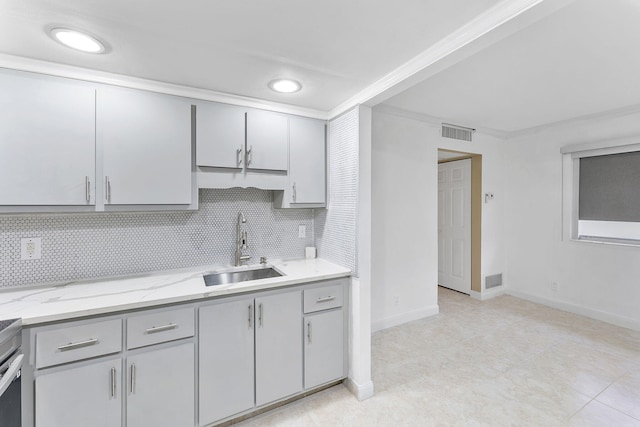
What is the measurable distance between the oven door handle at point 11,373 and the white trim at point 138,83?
155cm

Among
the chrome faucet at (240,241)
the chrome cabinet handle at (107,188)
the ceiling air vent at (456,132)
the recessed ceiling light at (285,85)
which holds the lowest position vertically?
the chrome faucet at (240,241)

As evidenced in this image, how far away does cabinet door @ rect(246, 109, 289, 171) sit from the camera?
86.1 inches

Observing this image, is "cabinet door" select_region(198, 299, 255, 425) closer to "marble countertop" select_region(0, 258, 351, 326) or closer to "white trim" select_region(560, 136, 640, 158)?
"marble countertop" select_region(0, 258, 351, 326)

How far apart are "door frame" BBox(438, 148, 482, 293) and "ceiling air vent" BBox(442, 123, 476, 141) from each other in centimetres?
30

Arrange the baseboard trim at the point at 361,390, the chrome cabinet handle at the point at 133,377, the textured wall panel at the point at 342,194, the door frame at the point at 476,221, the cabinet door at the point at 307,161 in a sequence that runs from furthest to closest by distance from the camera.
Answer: the door frame at the point at 476,221 < the cabinet door at the point at 307,161 < the textured wall panel at the point at 342,194 < the baseboard trim at the point at 361,390 < the chrome cabinet handle at the point at 133,377

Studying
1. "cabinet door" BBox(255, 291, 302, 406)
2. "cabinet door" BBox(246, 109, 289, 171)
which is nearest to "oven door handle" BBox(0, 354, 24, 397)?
"cabinet door" BBox(255, 291, 302, 406)

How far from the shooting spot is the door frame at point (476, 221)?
411cm

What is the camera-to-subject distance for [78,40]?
1.44 m

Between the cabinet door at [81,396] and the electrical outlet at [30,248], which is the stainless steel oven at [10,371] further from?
the electrical outlet at [30,248]

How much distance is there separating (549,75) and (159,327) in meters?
3.39

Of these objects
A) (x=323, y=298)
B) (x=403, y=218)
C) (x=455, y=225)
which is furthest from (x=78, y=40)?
(x=455, y=225)

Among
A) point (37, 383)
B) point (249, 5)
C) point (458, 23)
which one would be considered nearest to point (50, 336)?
point (37, 383)

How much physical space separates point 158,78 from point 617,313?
5200mm

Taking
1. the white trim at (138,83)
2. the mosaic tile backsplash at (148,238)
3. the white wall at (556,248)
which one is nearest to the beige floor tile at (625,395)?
the white wall at (556,248)
